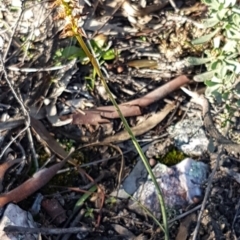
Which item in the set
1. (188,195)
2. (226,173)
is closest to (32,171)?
(188,195)

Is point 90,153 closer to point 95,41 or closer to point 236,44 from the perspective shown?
point 95,41

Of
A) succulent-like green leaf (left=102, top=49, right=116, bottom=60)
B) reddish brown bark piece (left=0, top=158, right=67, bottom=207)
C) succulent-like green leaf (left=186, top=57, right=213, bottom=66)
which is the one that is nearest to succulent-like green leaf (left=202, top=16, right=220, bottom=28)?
succulent-like green leaf (left=186, top=57, right=213, bottom=66)

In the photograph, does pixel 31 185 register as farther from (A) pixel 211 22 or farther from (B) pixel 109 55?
(A) pixel 211 22

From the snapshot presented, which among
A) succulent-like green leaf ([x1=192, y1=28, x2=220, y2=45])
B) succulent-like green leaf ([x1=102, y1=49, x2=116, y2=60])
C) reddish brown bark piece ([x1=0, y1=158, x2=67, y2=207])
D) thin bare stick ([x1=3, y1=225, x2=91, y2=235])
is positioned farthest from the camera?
succulent-like green leaf ([x1=102, y1=49, x2=116, y2=60])

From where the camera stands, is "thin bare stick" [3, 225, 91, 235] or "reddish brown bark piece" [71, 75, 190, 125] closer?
"thin bare stick" [3, 225, 91, 235]

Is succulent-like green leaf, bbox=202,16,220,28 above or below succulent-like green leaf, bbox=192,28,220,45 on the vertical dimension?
above

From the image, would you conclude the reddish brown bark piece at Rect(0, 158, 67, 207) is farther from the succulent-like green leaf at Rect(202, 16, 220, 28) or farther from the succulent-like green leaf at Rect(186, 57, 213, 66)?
the succulent-like green leaf at Rect(202, 16, 220, 28)

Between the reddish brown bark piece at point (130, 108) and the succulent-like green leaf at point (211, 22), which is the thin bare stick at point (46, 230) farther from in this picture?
the succulent-like green leaf at point (211, 22)

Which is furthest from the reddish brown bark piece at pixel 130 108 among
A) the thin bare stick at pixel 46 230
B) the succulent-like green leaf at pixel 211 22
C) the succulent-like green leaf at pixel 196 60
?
the thin bare stick at pixel 46 230

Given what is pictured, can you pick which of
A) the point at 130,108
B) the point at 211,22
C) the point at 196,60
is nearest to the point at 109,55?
the point at 130,108
